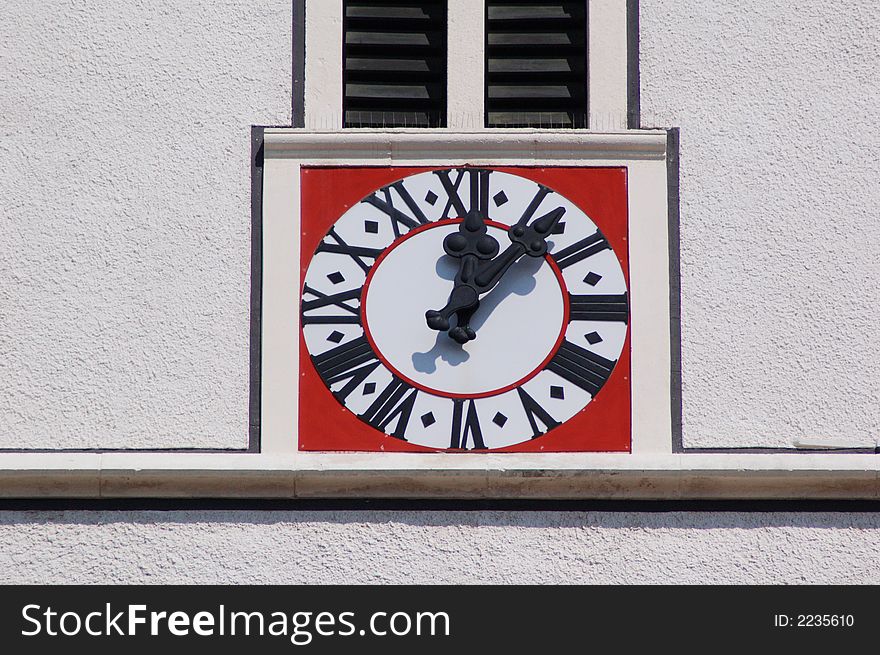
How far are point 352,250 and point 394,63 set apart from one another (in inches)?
31.0

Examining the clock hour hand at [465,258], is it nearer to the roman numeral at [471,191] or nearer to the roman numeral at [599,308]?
the roman numeral at [471,191]

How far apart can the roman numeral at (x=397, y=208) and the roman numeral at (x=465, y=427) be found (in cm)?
64

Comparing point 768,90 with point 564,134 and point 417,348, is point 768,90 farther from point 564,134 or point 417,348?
point 417,348

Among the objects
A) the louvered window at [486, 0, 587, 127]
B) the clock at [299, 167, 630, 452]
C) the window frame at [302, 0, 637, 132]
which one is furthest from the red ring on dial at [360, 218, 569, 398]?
the louvered window at [486, 0, 587, 127]

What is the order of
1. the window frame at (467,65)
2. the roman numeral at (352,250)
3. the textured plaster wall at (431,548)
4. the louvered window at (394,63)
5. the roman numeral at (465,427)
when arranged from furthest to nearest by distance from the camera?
the louvered window at (394,63) < the window frame at (467,65) < the roman numeral at (352,250) < the roman numeral at (465,427) < the textured plaster wall at (431,548)

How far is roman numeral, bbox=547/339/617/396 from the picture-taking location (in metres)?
8.39

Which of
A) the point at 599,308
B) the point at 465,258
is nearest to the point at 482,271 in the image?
the point at 465,258

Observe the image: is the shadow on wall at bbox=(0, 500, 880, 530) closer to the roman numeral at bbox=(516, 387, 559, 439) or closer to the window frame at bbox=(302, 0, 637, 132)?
the roman numeral at bbox=(516, 387, 559, 439)

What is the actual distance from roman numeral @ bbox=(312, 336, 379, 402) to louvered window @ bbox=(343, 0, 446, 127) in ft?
2.88

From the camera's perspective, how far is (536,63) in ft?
29.2

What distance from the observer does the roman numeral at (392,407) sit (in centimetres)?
833

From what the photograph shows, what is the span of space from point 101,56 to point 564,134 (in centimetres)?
165

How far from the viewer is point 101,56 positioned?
875 cm

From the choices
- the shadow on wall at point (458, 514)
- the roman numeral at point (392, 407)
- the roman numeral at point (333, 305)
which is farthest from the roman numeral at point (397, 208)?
the shadow on wall at point (458, 514)
